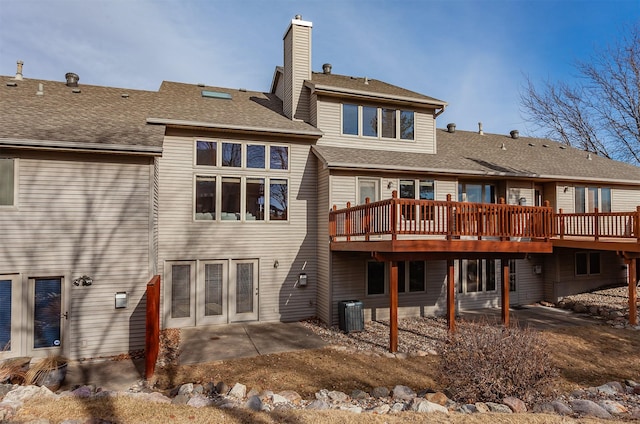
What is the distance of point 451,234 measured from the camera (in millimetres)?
8844

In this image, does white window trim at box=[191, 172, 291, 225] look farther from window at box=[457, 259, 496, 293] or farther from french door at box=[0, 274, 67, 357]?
window at box=[457, 259, 496, 293]

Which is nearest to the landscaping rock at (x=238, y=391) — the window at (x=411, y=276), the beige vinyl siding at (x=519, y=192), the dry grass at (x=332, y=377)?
the dry grass at (x=332, y=377)

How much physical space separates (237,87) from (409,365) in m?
12.4

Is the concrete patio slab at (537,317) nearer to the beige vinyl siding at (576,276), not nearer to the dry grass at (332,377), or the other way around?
the dry grass at (332,377)

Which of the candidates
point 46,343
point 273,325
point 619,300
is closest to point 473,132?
point 619,300

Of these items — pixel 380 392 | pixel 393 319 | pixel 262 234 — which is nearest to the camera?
pixel 380 392

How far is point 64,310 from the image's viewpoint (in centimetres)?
814

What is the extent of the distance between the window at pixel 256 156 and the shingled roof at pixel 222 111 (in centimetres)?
61

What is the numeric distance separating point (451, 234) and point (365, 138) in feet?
16.4

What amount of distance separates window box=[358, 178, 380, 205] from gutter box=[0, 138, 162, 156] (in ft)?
19.8

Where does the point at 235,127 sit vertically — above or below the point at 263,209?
above

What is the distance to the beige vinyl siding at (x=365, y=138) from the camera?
1202 centimetres

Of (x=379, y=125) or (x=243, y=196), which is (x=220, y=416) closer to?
(x=243, y=196)

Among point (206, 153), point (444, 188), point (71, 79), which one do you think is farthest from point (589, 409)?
point (71, 79)
